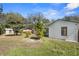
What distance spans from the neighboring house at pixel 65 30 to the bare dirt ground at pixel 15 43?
223mm

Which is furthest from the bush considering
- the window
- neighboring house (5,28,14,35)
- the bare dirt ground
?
the window

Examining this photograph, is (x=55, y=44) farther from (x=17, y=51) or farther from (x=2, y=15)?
(x=2, y=15)

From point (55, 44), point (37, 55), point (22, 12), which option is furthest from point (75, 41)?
point (22, 12)

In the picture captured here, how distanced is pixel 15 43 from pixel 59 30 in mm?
524

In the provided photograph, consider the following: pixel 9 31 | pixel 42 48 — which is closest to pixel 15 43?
pixel 9 31

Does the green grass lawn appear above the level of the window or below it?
below

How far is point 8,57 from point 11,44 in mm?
152

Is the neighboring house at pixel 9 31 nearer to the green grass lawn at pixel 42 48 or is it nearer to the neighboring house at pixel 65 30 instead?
the green grass lawn at pixel 42 48

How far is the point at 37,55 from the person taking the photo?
3.57 meters

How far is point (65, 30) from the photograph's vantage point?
11.7 feet

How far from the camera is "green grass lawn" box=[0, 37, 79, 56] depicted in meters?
3.57

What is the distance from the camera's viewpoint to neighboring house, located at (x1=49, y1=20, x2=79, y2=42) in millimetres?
3566

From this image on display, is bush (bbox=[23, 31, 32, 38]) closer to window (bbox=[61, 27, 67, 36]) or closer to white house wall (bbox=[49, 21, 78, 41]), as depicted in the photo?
white house wall (bbox=[49, 21, 78, 41])

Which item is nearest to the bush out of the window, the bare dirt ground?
the bare dirt ground
